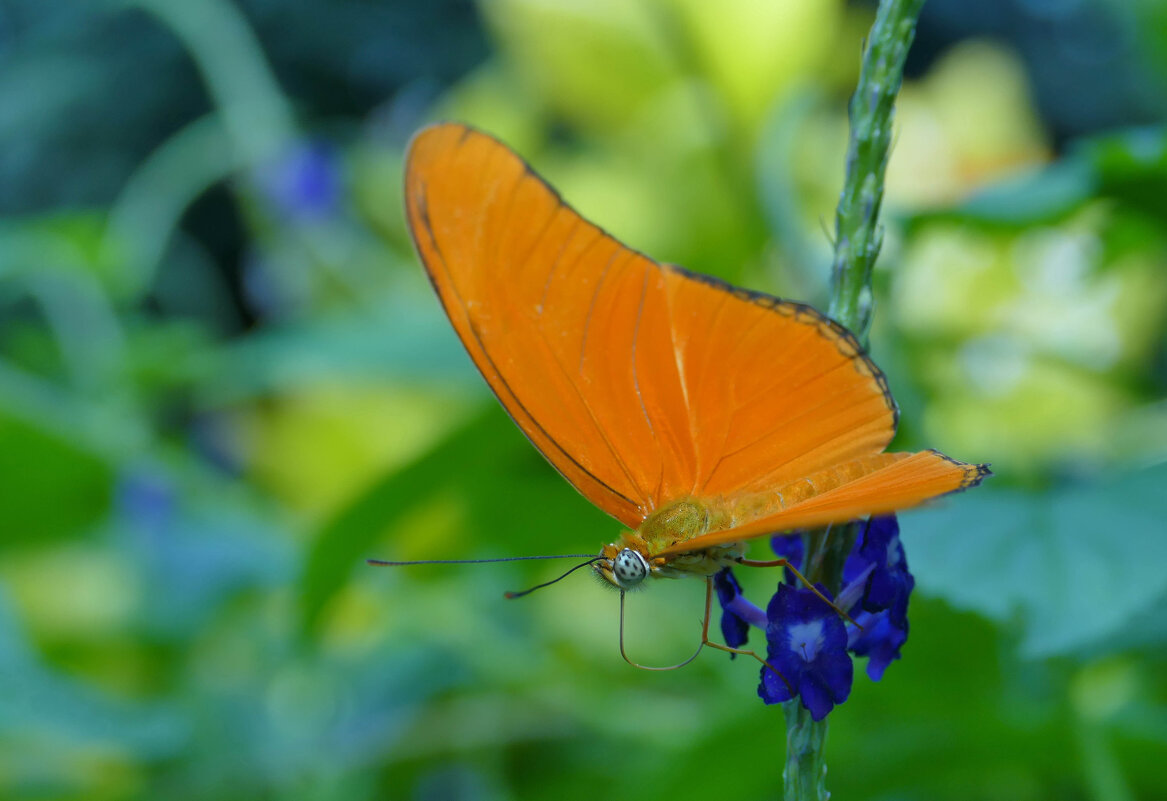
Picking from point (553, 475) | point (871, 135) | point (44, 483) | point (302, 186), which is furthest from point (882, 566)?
point (302, 186)

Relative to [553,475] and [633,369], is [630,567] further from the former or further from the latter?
[553,475]

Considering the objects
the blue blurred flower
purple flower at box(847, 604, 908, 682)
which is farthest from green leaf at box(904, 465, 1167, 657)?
the blue blurred flower

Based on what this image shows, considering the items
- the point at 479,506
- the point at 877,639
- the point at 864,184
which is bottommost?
the point at 479,506

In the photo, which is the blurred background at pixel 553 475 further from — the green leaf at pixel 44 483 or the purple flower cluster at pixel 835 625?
the purple flower cluster at pixel 835 625

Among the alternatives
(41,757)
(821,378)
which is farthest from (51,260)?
(821,378)

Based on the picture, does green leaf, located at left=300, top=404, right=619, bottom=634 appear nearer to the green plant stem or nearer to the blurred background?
the blurred background
